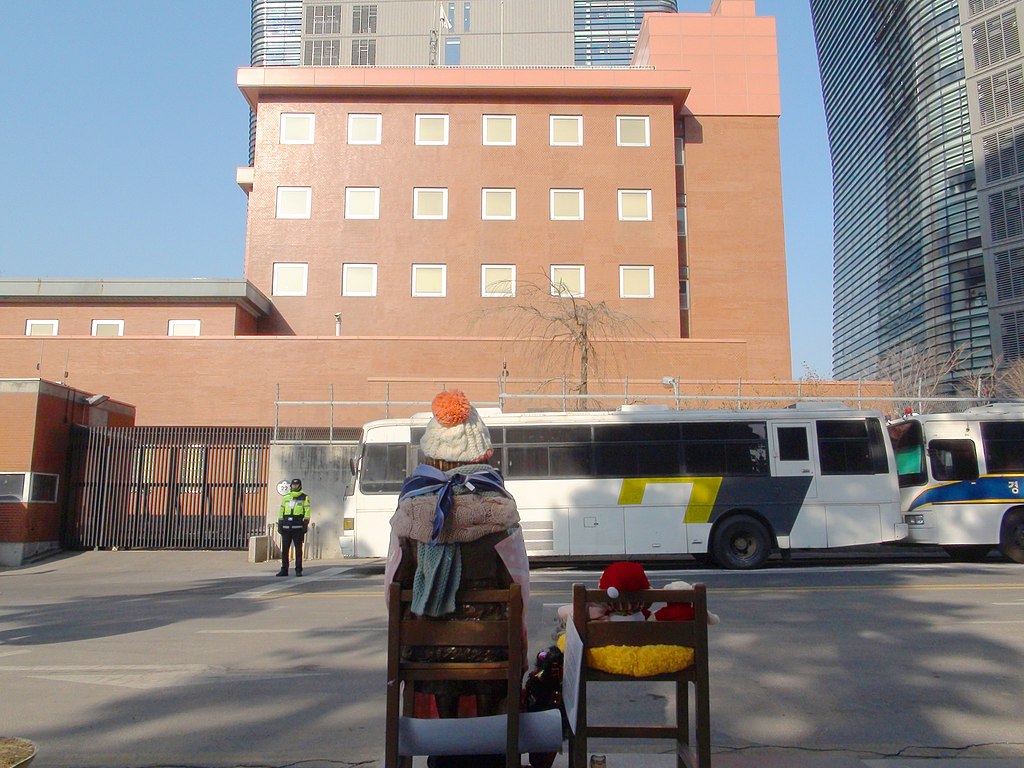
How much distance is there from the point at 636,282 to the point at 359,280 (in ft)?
42.3

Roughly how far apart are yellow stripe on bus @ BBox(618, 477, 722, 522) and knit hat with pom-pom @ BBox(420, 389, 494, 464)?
13718mm

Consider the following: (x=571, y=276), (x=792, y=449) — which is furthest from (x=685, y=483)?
(x=571, y=276)

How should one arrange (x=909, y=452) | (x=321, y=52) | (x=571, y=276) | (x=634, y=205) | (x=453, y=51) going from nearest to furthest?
(x=909, y=452) < (x=571, y=276) < (x=634, y=205) < (x=453, y=51) < (x=321, y=52)

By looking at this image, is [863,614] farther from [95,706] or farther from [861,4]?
[861,4]

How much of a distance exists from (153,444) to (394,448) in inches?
373

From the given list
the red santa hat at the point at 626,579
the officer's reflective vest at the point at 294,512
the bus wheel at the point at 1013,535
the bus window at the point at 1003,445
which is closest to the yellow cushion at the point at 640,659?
the red santa hat at the point at 626,579

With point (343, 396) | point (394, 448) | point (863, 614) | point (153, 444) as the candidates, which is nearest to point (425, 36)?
point (343, 396)

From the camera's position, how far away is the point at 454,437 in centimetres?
405

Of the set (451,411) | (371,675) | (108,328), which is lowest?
(371,675)

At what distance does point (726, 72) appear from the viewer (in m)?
45.0

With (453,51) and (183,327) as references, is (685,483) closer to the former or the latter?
(183,327)

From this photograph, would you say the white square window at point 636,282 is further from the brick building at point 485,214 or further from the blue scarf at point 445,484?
the blue scarf at point 445,484

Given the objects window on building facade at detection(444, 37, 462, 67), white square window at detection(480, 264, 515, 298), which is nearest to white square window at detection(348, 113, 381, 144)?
white square window at detection(480, 264, 515, 298)

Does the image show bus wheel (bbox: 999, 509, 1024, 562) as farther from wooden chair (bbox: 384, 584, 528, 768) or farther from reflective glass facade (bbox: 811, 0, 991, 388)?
reflective glass facade (bbox: 811, 0, 991, 388)
